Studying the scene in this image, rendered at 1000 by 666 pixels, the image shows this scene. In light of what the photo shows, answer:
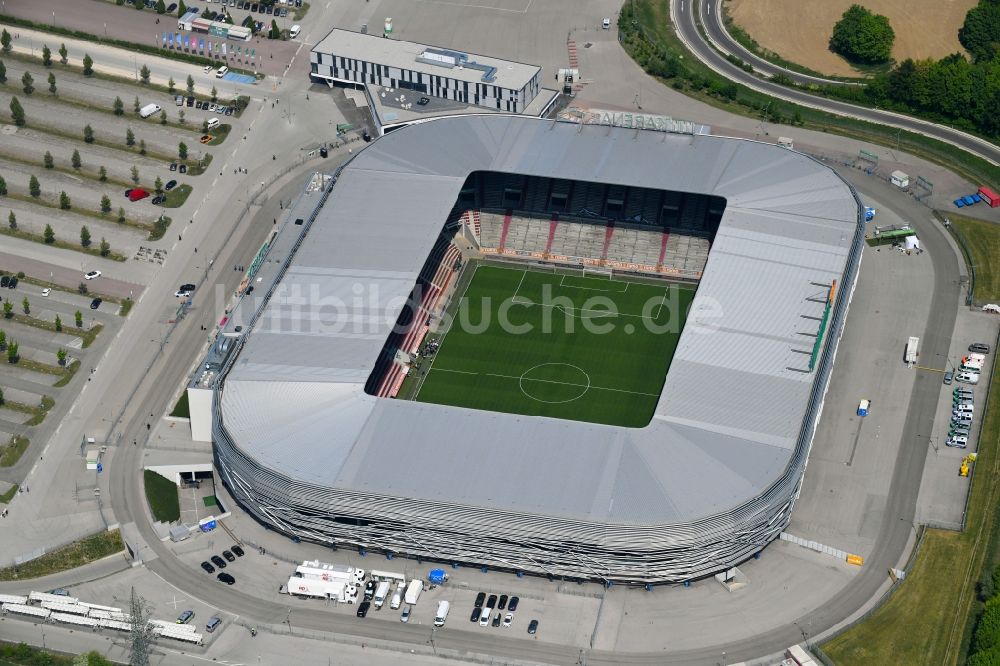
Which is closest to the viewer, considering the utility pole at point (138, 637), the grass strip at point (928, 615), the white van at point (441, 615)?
the utility pole at point (138, 637)

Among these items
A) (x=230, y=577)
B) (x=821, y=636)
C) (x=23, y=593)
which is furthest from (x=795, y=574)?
(x=23, y=593)

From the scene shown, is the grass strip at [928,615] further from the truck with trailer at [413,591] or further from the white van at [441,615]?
the truck with trailer at [413,591]

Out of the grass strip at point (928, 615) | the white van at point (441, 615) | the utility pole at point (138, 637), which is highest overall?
the grass strip at point (928, 615)

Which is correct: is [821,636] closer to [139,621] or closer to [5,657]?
[139,621]

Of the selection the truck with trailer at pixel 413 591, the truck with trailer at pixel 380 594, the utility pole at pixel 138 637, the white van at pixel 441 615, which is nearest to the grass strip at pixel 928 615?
the white van at pixel 441 615

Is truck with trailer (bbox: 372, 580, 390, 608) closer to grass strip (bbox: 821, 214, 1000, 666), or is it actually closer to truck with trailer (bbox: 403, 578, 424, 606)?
Result: truck with trailer (bbox: 403, 578, 424, 606)

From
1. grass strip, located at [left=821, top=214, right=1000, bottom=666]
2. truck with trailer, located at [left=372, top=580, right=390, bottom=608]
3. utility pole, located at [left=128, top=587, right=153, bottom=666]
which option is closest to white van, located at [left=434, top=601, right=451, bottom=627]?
truck with trailer, located at [left=372, top=580, right=390, bottom=608]
